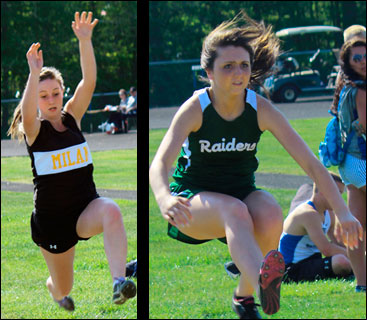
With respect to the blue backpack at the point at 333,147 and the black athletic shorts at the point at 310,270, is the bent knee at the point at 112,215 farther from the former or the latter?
the black athletic shorts at the point at 310,270

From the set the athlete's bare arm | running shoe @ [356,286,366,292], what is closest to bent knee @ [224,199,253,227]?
the athlete's bare arm

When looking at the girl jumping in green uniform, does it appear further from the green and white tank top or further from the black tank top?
the black tank top

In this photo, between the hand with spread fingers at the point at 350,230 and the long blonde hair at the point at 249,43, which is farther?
the long blonde hair at the point at 249,43

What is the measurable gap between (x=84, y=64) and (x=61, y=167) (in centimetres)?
58

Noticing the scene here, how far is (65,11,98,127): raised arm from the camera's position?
4.34 m

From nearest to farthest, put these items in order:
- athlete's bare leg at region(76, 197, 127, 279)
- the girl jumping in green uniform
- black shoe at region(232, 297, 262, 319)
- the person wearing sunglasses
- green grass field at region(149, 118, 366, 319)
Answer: the girl jumping in green uniform
athlete's bare leg at region(76, 197, 127, 279)
black shoe at region(232, 297, 262, 319)
the person wearing sunglasses
green grass field at region(149, 118, 366, 319)

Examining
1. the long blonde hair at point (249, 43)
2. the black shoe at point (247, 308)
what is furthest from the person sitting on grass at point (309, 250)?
the long blonde hair at point (249, 43)

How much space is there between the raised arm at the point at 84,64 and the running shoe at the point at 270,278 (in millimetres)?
1564

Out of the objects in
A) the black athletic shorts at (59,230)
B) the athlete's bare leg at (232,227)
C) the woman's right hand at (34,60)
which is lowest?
the black athletic shorts at (59,230)

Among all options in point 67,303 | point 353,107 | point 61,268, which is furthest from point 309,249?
point 61,268

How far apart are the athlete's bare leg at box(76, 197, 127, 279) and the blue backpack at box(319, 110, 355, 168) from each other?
1.72 meters

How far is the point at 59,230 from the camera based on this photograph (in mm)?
4480

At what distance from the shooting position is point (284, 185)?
1176cm

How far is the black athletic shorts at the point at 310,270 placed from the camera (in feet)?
21.4
